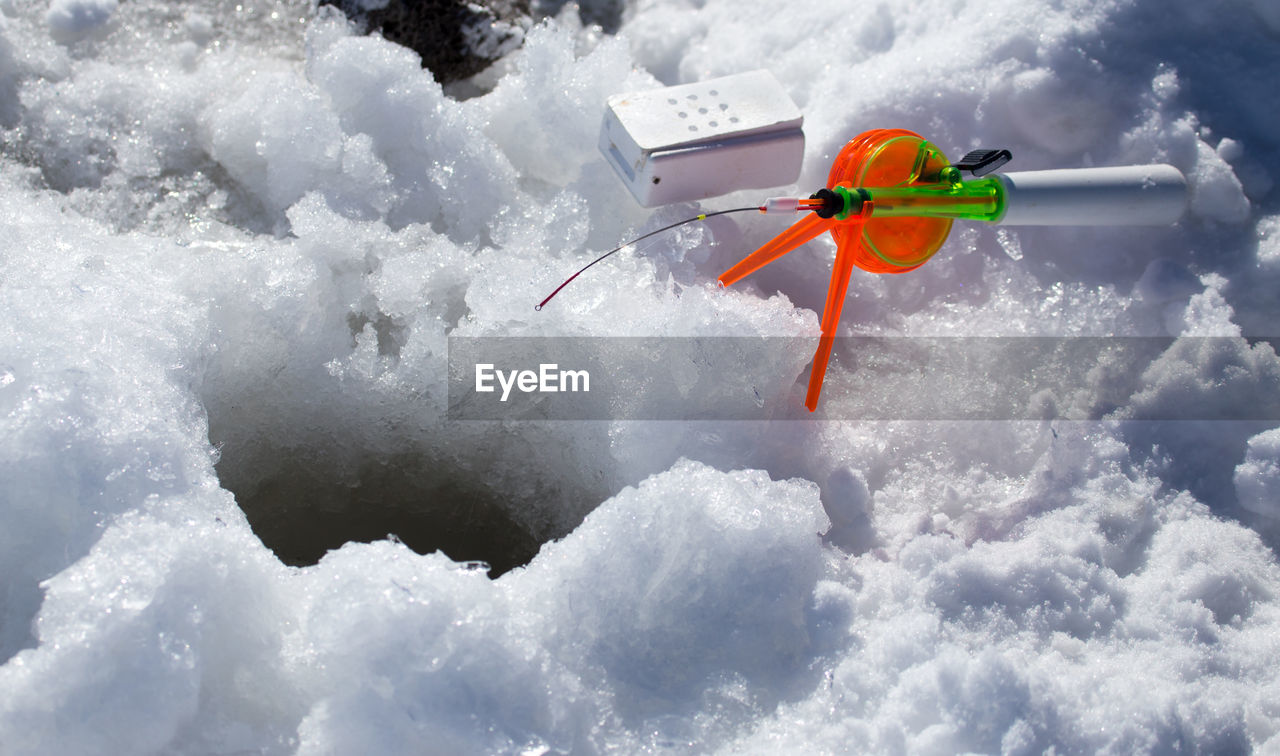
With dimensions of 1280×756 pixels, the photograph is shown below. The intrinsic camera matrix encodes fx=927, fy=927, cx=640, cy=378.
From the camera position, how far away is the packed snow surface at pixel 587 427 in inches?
58.8

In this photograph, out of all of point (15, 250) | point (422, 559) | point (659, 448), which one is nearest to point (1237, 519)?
point (659, 448)

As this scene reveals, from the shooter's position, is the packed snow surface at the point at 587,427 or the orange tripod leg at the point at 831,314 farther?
the orange tripod leg at the point at 831,314

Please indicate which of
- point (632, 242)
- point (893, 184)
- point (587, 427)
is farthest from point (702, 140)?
point (587, 427)

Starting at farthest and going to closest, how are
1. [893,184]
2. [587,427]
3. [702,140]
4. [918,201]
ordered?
[702,140]
[587,427]
[893,184]
[918,201]

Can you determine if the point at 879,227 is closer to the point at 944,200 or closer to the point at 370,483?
the point at 944,200

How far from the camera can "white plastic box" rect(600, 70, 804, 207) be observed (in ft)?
7.04

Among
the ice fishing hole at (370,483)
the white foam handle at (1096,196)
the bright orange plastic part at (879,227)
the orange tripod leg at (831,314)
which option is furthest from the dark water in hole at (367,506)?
the white foam handle at (1096,196)

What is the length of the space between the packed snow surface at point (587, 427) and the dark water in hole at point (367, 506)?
11mm

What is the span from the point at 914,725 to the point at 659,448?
0.73 meters

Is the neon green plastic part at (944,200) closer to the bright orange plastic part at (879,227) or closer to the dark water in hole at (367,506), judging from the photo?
the bright orange plastic part at (879,227)

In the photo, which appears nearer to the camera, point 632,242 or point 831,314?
point 831,314

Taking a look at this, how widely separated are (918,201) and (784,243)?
0.29 meters

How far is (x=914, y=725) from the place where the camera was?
59.4 inches

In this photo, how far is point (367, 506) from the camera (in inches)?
83.6
